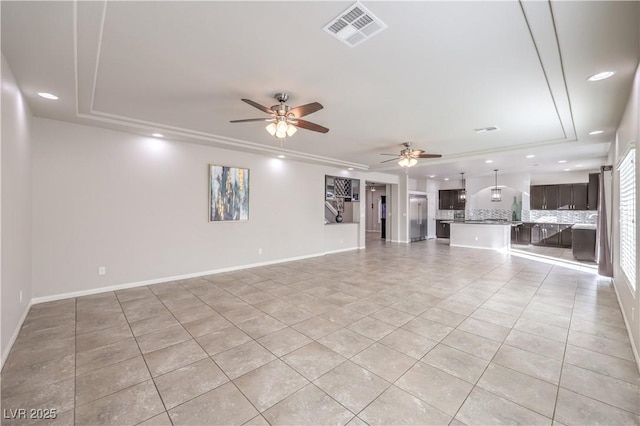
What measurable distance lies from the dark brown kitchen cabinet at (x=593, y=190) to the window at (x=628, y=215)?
15.7ft

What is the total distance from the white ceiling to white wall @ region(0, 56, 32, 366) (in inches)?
11.7

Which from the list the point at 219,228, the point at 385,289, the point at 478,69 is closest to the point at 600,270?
the point at 385,289

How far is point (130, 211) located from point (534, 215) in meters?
12.9

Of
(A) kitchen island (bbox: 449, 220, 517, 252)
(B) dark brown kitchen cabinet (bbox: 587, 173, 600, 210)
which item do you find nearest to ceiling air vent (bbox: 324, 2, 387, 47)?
(B) dark brown kitchen cabinet (bbox: 587, 173, 600, 210)

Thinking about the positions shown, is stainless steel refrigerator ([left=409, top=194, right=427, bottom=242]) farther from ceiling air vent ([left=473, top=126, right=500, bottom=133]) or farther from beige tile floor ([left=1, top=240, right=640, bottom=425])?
beige tile floor ([left=1, top=240, right=640, bottom=425])

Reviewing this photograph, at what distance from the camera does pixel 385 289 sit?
15.3ft

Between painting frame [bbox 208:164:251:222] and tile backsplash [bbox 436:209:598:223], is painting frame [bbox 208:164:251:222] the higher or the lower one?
the higher one

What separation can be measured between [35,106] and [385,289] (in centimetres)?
566

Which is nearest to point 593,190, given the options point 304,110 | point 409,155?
point 409,155

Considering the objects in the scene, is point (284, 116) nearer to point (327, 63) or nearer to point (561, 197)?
point (327, 63)

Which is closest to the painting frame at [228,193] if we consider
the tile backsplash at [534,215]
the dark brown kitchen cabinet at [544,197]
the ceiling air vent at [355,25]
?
the ceiling air vent at [355,25]

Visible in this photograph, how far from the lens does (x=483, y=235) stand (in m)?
9.34

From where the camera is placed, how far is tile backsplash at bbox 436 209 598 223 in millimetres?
9477

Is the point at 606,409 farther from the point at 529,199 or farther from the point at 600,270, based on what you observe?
the point at 529,199
